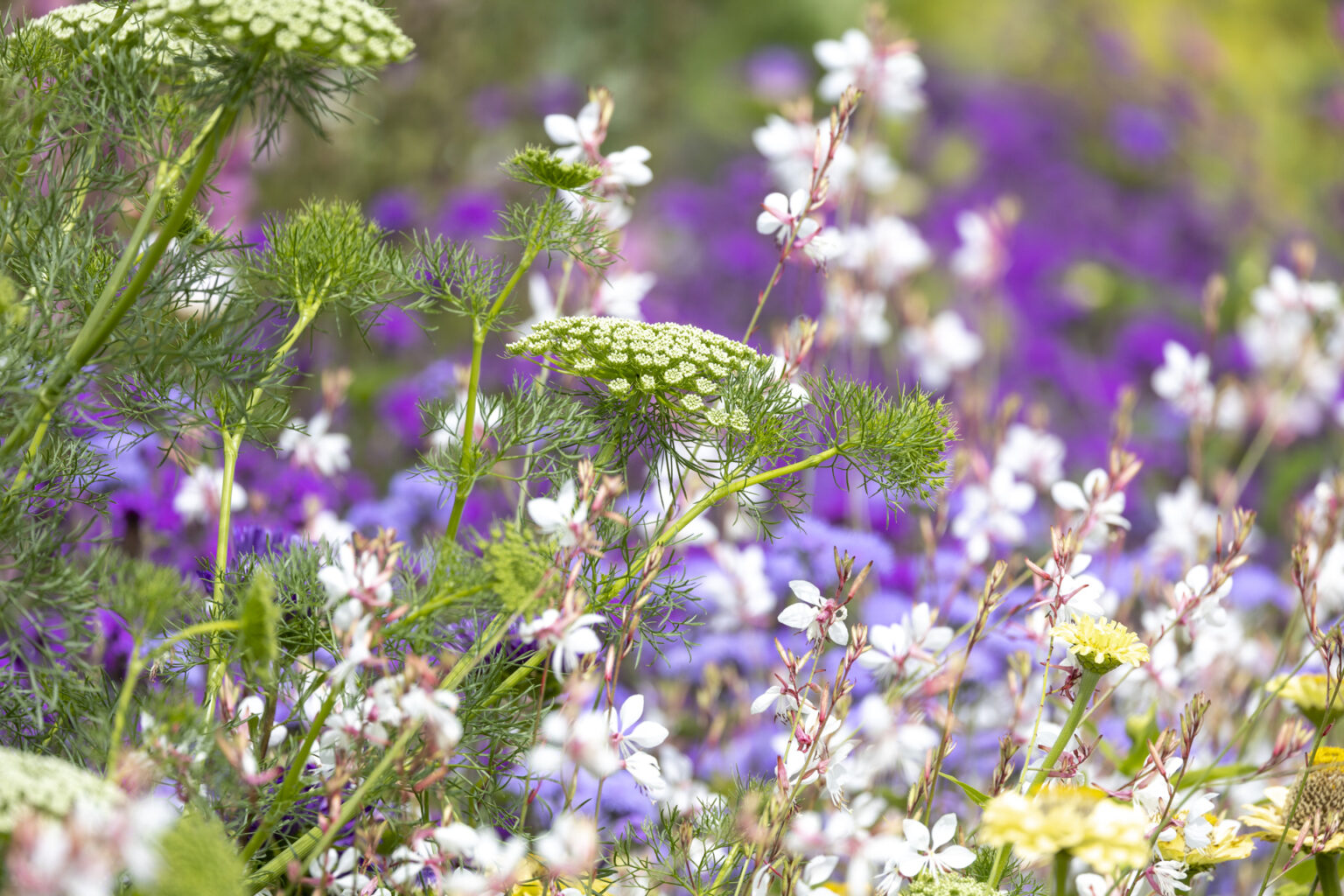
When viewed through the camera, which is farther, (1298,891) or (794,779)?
(1298,891)

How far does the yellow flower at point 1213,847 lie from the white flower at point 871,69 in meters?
0.88

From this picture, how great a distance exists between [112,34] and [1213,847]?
3.07ft

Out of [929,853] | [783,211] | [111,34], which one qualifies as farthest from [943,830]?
[111,34]

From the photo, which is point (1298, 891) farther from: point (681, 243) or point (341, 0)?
point (681, 243)

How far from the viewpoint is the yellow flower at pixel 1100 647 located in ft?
2.55

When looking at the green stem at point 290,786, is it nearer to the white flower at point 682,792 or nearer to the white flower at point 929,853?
the white flower at point 682,792

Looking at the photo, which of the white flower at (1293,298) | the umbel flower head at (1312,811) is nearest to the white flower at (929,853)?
the umbel flower head at (1312,811)

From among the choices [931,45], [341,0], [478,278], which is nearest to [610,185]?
[478,278]

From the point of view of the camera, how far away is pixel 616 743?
82 centimetres

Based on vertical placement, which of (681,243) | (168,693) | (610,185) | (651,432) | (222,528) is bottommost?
(168,693)

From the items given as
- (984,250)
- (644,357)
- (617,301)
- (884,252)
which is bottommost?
(644,357)

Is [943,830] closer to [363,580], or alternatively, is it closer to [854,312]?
[363,580]

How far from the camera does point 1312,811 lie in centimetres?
88

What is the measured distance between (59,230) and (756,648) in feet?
3.01
